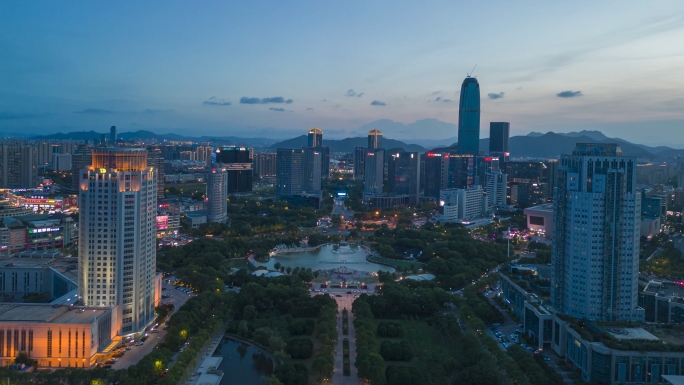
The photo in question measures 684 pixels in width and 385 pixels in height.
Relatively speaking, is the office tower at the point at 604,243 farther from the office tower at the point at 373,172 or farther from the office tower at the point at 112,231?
the office tower at the point at 373,172

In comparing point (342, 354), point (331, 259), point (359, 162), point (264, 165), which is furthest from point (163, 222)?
point (359, 162)

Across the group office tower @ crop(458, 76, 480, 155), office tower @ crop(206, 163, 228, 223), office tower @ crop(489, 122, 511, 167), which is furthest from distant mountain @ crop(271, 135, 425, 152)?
office tower @ crop(206, 163, 228, 223)

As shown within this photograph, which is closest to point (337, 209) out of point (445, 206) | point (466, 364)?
point (445, 206)

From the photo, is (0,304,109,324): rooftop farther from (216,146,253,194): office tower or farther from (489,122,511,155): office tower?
(489,122,511,155): office tower

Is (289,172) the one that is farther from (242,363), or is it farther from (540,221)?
(242,363)

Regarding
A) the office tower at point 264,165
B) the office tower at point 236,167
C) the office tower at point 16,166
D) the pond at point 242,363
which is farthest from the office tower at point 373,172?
the pond at point 242,363

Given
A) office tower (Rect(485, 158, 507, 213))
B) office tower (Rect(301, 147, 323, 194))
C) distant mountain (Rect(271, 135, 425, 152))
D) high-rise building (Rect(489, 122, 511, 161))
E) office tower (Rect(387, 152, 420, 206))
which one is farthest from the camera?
distant mountain (Rect(271, 135, 425, 152))
